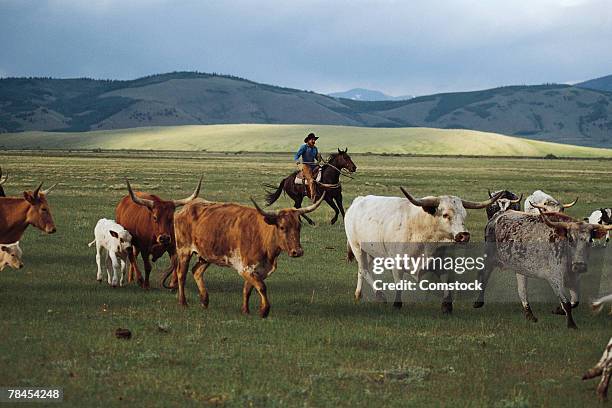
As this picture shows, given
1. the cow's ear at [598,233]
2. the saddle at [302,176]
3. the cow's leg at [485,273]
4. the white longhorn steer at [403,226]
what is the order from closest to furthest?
1. the cow's ear at [598,233]
2. the white longhorn steer at [403,226]
3. the cow's leg at [485,273]
4. the saddle at [302,176]

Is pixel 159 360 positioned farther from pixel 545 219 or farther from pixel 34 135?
pixel 34 135

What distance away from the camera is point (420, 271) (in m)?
12.6

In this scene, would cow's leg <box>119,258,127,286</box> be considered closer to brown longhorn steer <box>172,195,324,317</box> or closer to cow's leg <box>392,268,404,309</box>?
brown longhorn steer <box>172,195,324,317</box>

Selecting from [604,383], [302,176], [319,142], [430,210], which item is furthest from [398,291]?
[319,142]

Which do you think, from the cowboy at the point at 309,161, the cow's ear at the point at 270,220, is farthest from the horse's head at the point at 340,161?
the cow's ear at the point at 270,220

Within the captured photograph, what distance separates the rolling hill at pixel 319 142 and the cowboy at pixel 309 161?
435 feet

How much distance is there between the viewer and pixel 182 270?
12.7 metres

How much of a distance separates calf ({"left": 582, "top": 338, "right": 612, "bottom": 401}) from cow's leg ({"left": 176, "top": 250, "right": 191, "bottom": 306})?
620 cm

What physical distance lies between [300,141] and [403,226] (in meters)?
162

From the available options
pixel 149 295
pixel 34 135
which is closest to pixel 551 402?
pixel 149 295

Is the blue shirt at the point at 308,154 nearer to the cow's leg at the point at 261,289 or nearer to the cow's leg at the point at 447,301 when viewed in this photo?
the cow's leg at the point at 447,301

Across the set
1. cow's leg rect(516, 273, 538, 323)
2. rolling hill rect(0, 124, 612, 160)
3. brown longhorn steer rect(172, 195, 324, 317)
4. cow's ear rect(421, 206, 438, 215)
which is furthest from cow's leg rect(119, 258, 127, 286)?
rolling hill rect(0, 124, 612, 160)

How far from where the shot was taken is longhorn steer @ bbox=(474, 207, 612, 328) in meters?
11.5

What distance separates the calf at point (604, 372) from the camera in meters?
7.90
